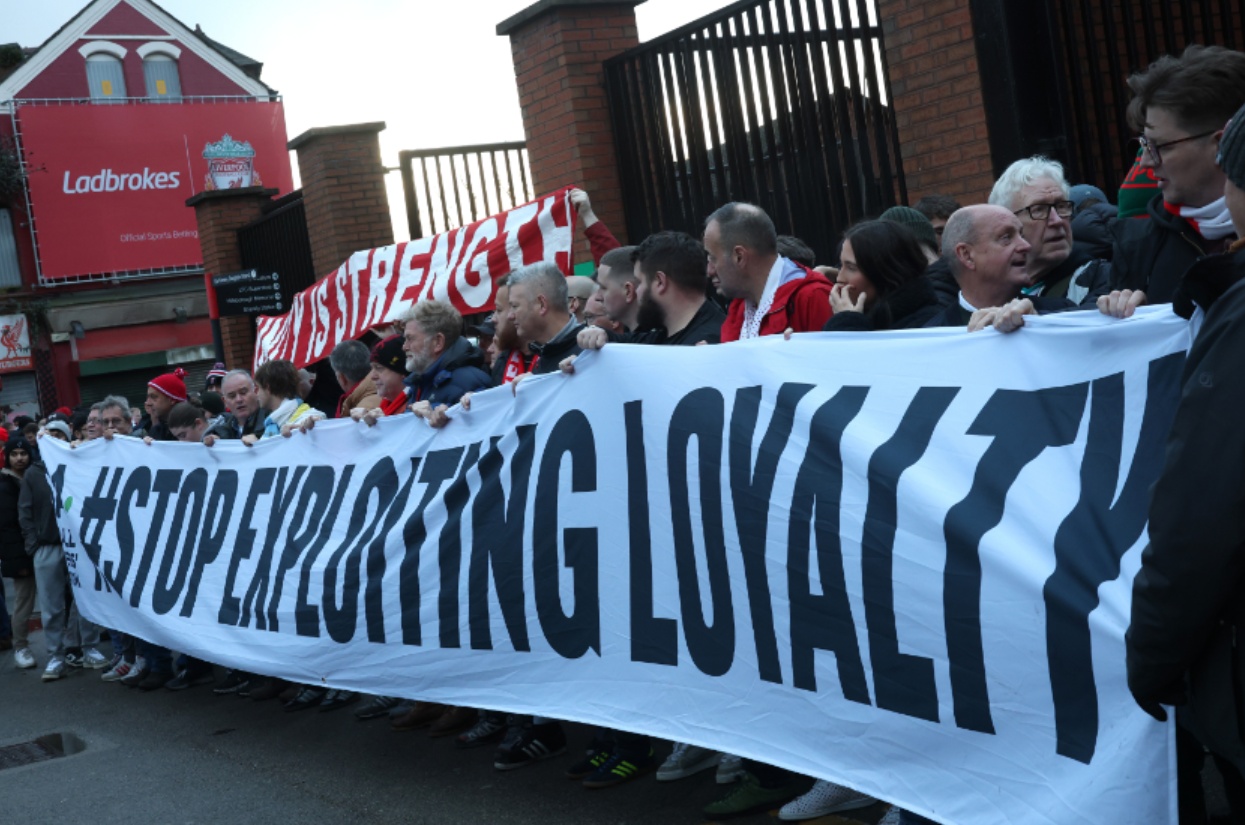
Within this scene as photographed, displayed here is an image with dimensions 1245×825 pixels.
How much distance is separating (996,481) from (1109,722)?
25.8 inches

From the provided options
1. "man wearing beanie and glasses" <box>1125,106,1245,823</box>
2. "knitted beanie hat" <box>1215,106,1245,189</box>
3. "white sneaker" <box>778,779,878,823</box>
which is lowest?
"white sneaker" <box>778,779,878,823</box>

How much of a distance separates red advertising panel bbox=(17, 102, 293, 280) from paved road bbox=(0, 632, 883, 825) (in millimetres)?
29648

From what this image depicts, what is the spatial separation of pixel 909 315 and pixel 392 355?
10.8ft

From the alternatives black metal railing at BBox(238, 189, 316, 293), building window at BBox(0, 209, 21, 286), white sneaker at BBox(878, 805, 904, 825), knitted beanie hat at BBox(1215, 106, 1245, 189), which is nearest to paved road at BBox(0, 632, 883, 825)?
white sneaker at BBox(878, 805, 904, 825)

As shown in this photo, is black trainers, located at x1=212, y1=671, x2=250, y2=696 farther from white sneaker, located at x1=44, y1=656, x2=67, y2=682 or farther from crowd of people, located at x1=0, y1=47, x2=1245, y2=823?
white sneaker, located at x1=44, y1=656, x2=67, y2=682

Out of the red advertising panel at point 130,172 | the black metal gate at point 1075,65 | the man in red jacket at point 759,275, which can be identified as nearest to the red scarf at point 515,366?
the man in red jacket at point 759,275

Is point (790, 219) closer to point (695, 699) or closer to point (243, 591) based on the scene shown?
point (243, 591)

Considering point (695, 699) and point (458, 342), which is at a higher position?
point (458, 342)

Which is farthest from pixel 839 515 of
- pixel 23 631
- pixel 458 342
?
pixel 23 631

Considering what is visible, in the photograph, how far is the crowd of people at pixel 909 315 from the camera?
89.3 inches

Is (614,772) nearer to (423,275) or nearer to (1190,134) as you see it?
(1190,134)

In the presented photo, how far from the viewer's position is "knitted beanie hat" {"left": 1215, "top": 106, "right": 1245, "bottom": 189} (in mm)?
2215

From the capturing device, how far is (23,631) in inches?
427

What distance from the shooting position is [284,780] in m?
6.16
